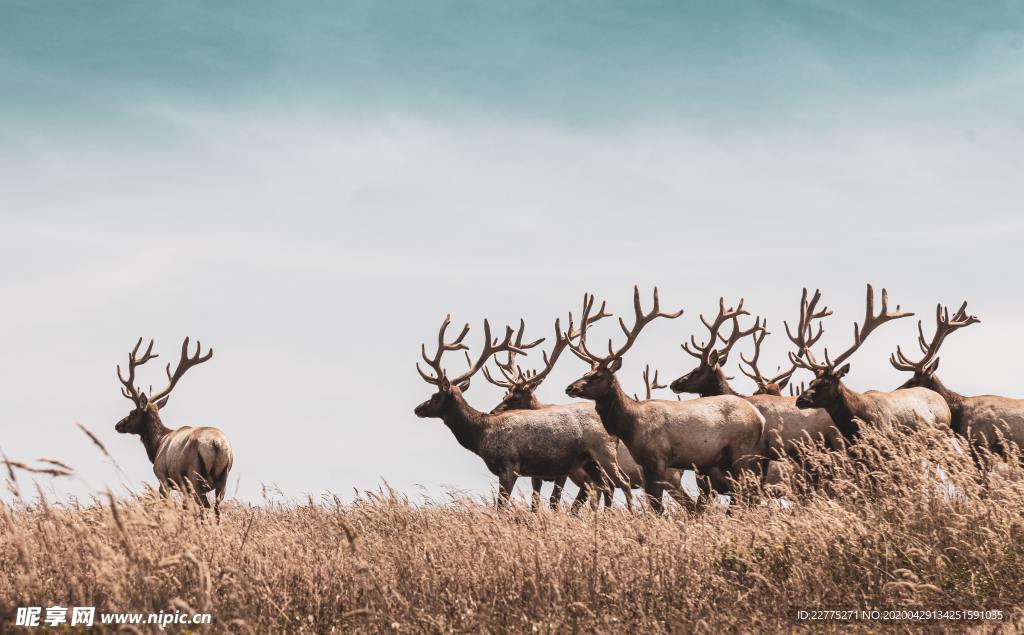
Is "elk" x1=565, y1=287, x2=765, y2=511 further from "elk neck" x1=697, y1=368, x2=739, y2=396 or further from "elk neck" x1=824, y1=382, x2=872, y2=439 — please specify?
"elk neck" x1=697, y1=368, x2=739, y2=396

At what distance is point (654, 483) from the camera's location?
1313cm

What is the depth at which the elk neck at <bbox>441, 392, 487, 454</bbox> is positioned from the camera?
1499cm

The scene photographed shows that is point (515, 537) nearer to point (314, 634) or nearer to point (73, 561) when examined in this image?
point (314, 634)

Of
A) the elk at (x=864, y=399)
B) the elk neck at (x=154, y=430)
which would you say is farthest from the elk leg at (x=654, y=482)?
the elk neck at (x=154, y=430)

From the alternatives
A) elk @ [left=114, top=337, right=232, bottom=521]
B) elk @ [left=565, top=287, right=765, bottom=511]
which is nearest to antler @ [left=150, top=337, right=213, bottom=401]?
elk @ [left=114, top=337, right=232, bottom=521]

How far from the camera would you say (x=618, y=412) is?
13.4 meters

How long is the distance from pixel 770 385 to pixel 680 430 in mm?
4900

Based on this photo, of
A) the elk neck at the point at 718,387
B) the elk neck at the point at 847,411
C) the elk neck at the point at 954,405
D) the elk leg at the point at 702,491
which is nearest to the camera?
the elk leg at the point at 702,491

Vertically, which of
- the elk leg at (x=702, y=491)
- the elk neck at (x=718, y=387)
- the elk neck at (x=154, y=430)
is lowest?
the elk leg at (x=702, y=491)

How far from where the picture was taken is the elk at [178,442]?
14.4 metres

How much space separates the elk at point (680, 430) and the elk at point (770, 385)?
379 millimetres

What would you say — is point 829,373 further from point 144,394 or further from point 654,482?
point 144,394

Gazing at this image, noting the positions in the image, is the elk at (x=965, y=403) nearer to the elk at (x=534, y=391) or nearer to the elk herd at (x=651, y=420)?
the elk herd at (x=651, y=420)

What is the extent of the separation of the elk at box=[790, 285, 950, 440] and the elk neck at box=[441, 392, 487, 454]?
457cm
